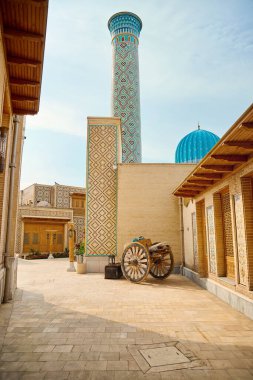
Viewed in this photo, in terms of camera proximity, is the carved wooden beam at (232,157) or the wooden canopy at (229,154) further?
the carved wooden beam at (232,157)

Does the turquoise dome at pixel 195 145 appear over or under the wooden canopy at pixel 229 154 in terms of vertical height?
over

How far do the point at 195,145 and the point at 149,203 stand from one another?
718 cm

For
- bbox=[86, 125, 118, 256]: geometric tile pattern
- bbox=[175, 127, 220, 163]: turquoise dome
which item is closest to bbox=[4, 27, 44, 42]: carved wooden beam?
bbox=[86, 125, 118, 256]: geometric tile pattern

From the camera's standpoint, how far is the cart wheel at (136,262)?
314 inches

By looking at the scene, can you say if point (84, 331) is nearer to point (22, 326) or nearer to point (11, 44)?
point (22, 326)

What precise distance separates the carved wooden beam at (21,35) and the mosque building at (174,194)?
283 cm

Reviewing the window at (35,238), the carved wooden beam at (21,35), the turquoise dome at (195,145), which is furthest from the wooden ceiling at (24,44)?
the window at (35,238)

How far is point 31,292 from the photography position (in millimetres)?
7051

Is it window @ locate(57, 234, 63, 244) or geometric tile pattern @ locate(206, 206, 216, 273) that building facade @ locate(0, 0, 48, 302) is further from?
window @ locate(57, 234, 63, 244)

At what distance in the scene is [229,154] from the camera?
489 centimetres

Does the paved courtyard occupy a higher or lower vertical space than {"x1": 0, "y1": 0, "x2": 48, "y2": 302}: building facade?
lower

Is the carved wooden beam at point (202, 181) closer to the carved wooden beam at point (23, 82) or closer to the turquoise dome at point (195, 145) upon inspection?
the carved wooden beam at point (23, 82)

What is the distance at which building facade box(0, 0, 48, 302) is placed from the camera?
3.34 meters

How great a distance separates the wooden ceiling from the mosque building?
9.15 feet
